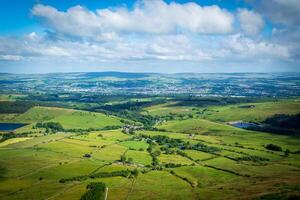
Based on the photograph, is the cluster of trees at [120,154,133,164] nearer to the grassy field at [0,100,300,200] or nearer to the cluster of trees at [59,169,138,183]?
the grassy field at [0,100,300,200]

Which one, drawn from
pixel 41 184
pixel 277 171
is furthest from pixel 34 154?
pixel 277 171

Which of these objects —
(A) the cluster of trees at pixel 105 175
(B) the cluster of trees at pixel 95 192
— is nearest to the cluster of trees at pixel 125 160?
(A) the cluster of trees at pixel 105 175

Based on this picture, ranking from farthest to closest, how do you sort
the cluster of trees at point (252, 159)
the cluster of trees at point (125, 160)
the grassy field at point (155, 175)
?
the cluster of trees at point (252, 159) < the cluster of trees at point (125, 160) < the grassy field at point (155, 175)

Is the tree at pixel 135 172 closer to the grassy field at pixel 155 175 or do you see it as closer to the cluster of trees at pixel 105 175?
the cluster of trees at pixel 105 175

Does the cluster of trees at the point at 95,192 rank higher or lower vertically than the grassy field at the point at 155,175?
higher

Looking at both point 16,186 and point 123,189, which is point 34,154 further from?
point 123,189

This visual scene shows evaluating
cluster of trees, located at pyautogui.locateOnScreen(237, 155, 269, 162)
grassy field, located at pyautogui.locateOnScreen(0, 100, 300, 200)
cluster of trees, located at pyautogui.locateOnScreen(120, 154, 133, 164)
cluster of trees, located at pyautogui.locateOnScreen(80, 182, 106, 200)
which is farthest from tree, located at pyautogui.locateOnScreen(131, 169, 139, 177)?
cluster of trees, located at pyautogui.locateOnScreen(237, 155, 269, 162)

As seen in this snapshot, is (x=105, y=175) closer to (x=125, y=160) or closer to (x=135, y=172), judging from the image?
(x=135, y=172)

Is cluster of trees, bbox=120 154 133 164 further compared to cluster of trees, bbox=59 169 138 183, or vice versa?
cluster of trees, bbox=120 154 133 164

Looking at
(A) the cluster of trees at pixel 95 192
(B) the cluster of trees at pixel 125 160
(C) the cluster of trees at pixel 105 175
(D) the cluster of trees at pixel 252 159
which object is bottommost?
(B) the cluster of trees at pixel 125 160
